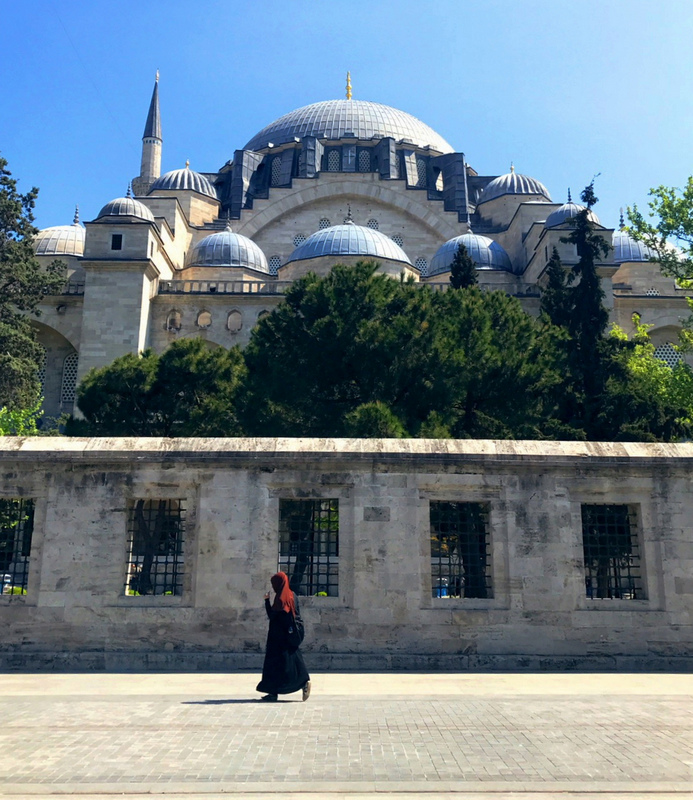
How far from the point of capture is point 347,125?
48375 millimetres

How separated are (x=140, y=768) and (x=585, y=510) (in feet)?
21.5

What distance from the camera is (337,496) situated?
8.83 meters

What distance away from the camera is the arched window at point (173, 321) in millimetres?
31672

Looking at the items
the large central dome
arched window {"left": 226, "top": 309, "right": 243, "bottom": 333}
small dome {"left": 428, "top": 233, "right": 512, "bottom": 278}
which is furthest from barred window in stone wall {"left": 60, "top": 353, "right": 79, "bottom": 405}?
the large central dome

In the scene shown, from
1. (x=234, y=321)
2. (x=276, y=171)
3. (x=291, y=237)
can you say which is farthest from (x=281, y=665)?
(x=276, y=171)

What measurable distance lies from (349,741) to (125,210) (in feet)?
98.8

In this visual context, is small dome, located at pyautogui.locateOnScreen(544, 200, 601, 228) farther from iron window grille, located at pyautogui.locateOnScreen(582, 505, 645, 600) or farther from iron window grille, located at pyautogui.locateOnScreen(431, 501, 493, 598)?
iron window grille, located at pyautogui.locateOnScreen(431, 501, 493, 598)

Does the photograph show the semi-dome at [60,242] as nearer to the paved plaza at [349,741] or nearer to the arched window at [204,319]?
the arched window at [204,319]

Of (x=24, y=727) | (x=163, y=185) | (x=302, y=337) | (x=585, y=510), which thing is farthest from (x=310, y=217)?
(x=24, y=727)

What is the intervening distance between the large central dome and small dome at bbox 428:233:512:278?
13295mm

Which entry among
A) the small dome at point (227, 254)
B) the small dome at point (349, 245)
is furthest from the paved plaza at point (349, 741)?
the small dome at point (227, 254)

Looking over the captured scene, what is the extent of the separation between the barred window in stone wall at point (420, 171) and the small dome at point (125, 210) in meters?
18.2

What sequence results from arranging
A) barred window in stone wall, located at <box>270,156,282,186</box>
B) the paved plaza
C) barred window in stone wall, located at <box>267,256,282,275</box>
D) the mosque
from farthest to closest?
barred window in stone wall, located at <box>270,156,282,186</box>, barred window in stone wall, located at <box>267,256,282,275</box>, the mosque, the paved plaza

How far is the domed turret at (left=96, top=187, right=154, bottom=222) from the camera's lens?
3177 cm
